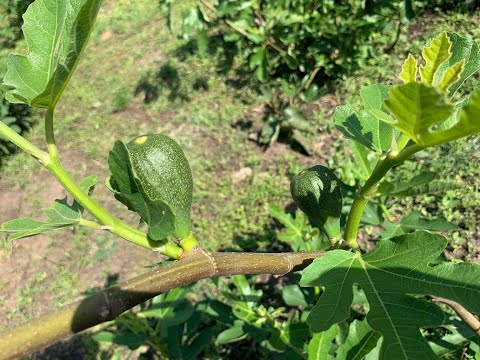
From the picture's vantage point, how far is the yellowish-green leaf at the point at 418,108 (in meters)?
0.55

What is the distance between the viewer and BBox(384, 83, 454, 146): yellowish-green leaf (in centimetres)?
55

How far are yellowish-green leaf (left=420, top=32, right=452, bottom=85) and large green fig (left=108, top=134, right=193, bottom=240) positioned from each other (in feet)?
1.37

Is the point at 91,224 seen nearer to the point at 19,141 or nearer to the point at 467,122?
the point at 19,141

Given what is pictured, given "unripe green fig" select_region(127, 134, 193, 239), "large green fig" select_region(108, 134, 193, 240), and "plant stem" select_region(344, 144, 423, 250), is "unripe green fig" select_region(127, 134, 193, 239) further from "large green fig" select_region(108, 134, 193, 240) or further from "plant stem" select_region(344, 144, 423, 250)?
"plant stem" select_region(344, 144, 423, 250)

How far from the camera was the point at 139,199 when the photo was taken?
2.68 ft

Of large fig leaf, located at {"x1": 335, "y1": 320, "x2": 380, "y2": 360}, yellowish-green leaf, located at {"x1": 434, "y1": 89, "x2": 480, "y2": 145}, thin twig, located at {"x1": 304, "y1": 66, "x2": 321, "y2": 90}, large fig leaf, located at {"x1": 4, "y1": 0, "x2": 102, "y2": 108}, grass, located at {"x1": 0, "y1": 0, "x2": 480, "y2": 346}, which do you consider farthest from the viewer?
thin twig, located at {"x1": 304, "y1": 66, "x2": 321, "y2": 90}

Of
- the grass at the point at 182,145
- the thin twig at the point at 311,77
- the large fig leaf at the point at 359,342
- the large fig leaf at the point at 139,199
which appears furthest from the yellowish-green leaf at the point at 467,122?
the thin twig at the point at 311,77

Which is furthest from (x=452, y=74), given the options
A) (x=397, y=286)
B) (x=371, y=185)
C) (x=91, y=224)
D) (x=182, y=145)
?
(x=182, y=145)

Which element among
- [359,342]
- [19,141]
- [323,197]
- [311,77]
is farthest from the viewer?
[311,77]

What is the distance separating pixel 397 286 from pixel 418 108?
0.37 m

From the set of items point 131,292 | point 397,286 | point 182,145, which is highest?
point 131,292

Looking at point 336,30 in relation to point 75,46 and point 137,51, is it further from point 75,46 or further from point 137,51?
point 75,46

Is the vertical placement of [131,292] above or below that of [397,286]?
above

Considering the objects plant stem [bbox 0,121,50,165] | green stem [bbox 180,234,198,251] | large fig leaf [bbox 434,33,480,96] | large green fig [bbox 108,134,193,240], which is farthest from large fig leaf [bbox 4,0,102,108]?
large fig leaf [bbox 434,33,480,96]
